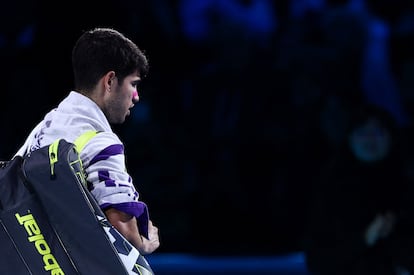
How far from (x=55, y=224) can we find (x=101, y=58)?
1.50 feet

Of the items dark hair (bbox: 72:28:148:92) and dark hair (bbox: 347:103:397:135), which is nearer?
dark hair (bbox: 72:28:148:92)

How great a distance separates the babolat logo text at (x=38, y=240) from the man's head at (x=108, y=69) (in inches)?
14.6

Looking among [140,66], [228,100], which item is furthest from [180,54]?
[140,66]

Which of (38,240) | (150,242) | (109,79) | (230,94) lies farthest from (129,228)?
(230,94)

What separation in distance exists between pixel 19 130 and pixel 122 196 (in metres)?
3.44

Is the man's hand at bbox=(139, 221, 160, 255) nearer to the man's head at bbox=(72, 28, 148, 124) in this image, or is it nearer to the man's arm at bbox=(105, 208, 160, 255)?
the man's arm at bbox=(105, 208, 160, 255)

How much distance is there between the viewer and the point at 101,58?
89.5 inches

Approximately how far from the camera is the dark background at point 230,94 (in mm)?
5285

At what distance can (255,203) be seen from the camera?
530 centimetres

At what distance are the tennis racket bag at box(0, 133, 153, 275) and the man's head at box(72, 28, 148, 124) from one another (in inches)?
10.0

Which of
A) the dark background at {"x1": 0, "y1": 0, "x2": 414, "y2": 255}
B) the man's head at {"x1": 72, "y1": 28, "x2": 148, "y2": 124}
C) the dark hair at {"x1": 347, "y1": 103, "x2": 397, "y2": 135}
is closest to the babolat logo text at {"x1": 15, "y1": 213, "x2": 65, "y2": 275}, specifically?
the man's head at {"x1": 72, "y1": 28, "x2": 148, "y2": 124}

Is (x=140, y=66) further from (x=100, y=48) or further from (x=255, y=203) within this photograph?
(x=255, y=203)

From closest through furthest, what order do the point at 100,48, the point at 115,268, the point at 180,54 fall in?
the point at 115,268 < the point at 100,48 < the point at 180,54

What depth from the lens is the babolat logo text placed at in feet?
6.79
